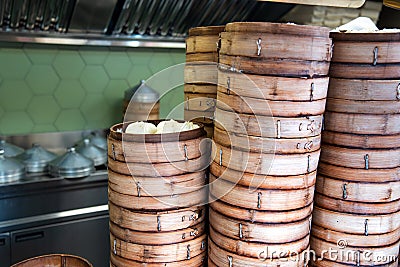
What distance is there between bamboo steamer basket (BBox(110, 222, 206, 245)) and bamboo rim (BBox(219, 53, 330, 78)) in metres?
0.52

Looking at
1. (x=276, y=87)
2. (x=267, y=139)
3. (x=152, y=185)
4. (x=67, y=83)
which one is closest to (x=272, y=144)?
(x=267, y=139)

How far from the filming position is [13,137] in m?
2.91

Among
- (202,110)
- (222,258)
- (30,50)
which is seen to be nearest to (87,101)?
(30,50)

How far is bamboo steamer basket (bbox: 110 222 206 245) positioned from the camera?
1108 mm

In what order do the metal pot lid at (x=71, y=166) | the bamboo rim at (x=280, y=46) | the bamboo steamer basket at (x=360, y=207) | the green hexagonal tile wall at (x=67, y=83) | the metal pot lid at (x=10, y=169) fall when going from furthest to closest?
the green hexagonal tile wall at (x=67, y=83)
the metal pot lid at (x=71, y=166)
the metal pot lid at (x=10, y=169)
the bamboo steamer basket at (x=360, y=207)
the bamboo rim at (x=280, y=46)

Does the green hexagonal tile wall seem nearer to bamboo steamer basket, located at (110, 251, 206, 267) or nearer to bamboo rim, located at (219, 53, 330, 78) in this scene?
bamboo steamer basket, located at (110, 251, 206, 267)

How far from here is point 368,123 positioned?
1096 mm

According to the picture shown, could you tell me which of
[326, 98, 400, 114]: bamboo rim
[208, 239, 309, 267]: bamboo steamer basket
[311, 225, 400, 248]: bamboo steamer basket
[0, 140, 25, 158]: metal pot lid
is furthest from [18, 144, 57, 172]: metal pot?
[326, 98, 400, 114]: bamboo rim

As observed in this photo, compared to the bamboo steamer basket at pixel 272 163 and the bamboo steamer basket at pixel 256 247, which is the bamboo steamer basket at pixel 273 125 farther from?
the bamboo steamer basket at pixel 256 247

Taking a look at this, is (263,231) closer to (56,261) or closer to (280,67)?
(280,67)

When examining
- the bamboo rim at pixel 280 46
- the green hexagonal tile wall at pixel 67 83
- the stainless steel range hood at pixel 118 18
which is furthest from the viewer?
the green hexagonal tile wall at pixel 67 83

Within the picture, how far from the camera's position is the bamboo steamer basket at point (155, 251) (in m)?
1.12

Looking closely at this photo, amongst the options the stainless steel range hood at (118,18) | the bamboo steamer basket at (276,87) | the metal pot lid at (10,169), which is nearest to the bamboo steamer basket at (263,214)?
the bamboo steamer basket at (276,87)

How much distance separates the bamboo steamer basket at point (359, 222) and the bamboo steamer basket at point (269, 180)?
184 mm
